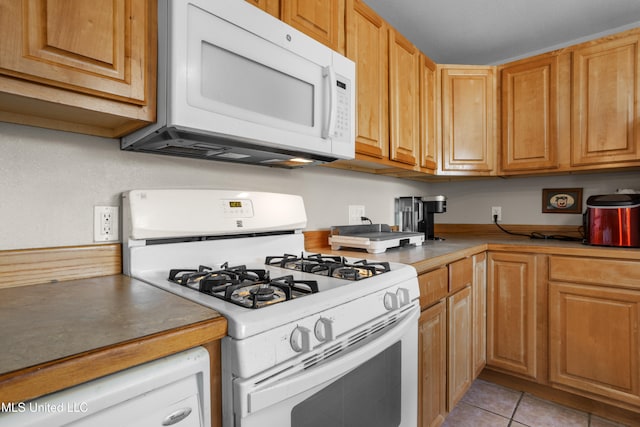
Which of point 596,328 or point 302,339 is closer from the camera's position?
point 302,339

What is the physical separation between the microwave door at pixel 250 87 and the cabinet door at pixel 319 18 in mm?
121

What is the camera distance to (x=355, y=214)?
209cm

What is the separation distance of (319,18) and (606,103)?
181 cm

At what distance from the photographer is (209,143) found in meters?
1.07

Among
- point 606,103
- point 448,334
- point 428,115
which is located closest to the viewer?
point 448,334

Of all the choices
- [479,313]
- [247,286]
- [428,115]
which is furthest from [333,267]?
[428,115]

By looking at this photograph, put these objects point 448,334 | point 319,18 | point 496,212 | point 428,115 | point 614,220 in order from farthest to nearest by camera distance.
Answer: point 496,212, point 428,115, point 614,220, point 448,334, point 319,18

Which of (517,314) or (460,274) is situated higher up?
(460,274)

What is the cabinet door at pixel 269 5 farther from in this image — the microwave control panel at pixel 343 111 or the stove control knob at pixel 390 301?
the stove control knob at pixel 390 301

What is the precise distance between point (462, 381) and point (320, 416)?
1.29 metres

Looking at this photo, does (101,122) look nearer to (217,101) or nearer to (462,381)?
(217,101)

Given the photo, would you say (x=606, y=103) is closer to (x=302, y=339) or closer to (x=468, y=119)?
(x=468, y=119)

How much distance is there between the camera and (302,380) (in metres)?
0.73

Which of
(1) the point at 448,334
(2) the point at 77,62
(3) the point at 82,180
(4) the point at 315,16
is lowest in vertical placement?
(1) the point at 448,334
